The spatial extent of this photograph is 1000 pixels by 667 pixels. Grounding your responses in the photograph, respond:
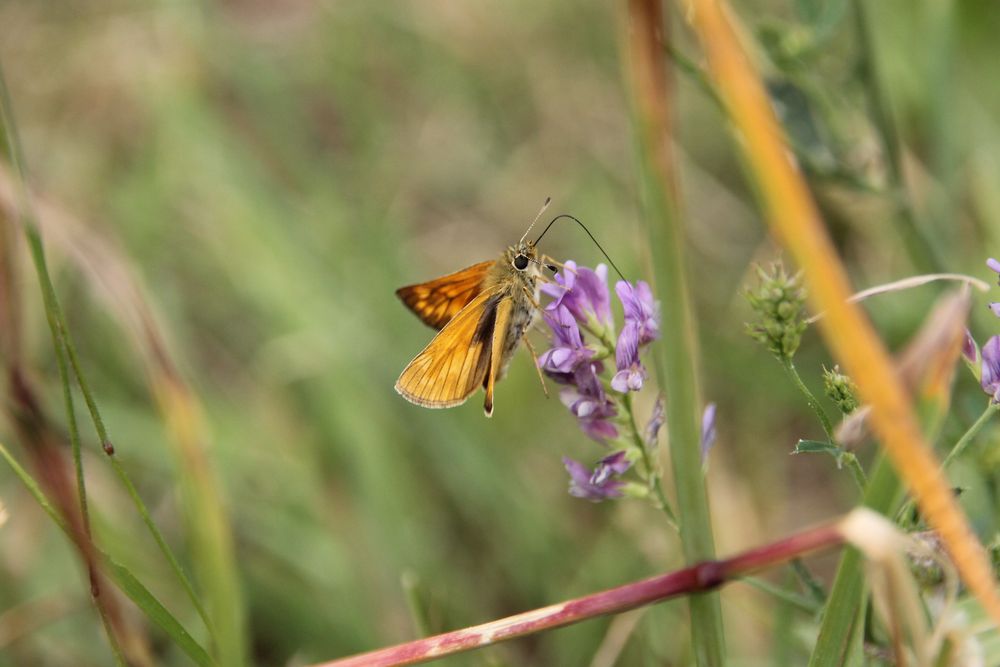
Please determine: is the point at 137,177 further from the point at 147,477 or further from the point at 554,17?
the point at 554,17

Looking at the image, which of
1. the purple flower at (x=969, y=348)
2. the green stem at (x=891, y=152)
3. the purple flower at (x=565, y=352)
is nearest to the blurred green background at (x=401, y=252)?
the green stem at (x=891, y=152)

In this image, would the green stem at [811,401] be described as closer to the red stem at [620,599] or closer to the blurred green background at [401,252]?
the red stem at [620,599]

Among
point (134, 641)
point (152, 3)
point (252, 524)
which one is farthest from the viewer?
point (152, 3)

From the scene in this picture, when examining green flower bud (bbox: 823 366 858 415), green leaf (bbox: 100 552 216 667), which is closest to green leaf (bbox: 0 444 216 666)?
green leaf (bbox: 100 552 216 667)

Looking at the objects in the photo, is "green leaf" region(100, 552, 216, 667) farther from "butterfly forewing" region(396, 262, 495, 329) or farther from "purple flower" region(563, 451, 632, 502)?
"butterfly forewing" region(396, 262, 495, 329)

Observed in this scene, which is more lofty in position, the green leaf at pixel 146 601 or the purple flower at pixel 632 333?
the purple flower at pixel 632 333

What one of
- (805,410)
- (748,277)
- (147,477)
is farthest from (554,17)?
(147,477)
